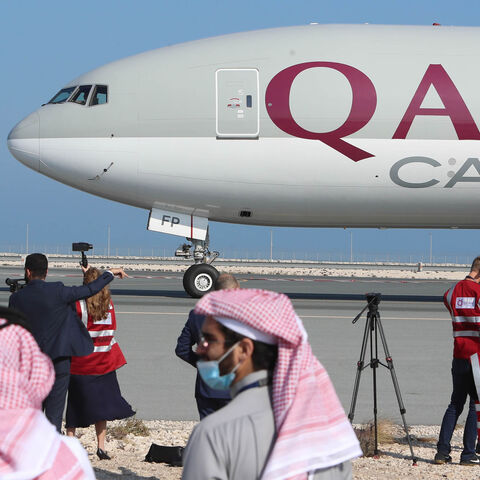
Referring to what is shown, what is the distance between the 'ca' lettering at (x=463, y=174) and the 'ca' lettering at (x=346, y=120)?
2.33m

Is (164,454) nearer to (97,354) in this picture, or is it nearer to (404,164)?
(97,354)

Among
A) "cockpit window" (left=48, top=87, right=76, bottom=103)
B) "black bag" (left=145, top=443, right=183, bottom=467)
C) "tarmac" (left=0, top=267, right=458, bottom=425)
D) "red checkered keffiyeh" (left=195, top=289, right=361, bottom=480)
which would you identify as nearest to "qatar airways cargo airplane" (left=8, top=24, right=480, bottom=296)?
"cockpit window" (left=48, top=87, right=76, bottom=103)

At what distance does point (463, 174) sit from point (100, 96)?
9.70 meters

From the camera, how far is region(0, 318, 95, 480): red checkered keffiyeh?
104 inches

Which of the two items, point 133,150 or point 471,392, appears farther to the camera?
point 133,150

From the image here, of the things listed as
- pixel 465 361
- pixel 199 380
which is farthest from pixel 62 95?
pixel 199 380

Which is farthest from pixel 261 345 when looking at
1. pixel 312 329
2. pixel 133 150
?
pixel 133 150

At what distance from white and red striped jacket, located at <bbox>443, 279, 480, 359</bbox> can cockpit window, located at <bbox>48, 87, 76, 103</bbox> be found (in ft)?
55.1

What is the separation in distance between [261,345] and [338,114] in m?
19.8

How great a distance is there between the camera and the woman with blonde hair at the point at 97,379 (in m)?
8.62

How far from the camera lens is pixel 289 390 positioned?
125 inches

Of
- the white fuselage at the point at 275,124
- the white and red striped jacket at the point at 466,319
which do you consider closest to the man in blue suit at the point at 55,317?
the white and red striped jacket at the point at 466,319

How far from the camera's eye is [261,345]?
10.7 feet

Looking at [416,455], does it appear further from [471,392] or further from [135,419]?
[135,419]
